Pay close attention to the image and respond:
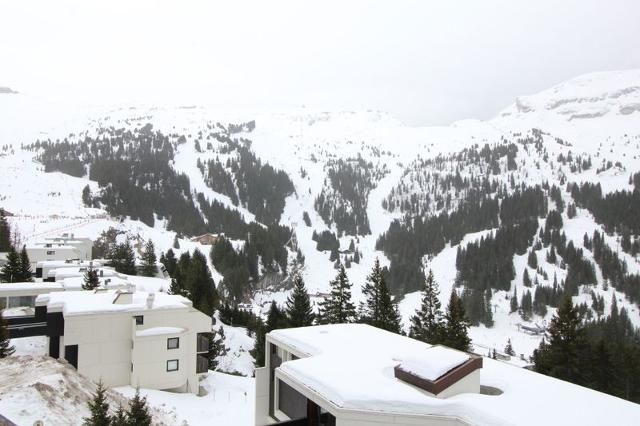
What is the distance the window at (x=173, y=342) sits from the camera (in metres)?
31.1

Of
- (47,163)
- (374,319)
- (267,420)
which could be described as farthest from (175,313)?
(47,163)

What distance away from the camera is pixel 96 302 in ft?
102

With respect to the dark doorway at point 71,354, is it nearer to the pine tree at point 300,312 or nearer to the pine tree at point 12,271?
the pine tree at point 300,312

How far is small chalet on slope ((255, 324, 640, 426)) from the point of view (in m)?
11.0

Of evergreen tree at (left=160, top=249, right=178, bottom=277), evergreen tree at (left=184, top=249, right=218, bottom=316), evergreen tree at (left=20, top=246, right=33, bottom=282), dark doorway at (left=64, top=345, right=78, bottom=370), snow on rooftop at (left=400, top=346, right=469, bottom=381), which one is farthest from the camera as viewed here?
evergreen tree at (left=160, top=249, right=178, bottom=277)

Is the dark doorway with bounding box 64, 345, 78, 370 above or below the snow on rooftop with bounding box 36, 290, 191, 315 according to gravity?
below

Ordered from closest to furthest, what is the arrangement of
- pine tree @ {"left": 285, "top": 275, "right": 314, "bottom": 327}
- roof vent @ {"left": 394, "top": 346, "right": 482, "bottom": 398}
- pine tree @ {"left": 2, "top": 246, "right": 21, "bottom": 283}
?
roof vent @ {"left": 394, "top": 346, "right": 482, "bottom": 398} < pine tree @ {"left": 285, "top": 275, "right": 314, "bottom": 327} < pine tree @ {"left": 2, "top": 246, "right": 21, "bottom": 283}

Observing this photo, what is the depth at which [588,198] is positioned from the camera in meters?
179

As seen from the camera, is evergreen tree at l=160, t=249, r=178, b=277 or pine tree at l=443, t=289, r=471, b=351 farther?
evergreen tree at l=160, t=249, r=178, b=277

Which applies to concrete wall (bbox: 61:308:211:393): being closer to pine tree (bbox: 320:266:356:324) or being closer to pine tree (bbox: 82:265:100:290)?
pine tree (bbox: 82:265:100:290)

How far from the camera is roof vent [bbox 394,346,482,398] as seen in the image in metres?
11.8

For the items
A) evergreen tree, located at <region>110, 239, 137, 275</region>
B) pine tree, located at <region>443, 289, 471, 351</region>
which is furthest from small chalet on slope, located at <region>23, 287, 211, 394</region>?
evergreen tree, located at <region>110, 239, 137, 275</region>

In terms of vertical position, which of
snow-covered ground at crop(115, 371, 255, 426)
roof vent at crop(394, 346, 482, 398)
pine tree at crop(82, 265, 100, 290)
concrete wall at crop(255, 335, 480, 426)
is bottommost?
snow-covered ground at crop(115, 371, 255, 426)

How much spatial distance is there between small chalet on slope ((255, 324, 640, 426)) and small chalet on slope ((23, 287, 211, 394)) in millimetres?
18160
